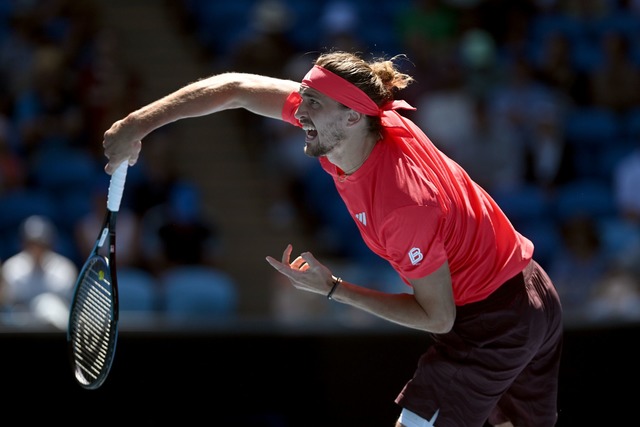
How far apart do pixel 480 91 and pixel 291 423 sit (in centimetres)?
481

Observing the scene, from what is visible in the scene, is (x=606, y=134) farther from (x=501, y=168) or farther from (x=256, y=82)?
(x=256, y=82)

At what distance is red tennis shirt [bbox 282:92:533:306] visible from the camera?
438cm

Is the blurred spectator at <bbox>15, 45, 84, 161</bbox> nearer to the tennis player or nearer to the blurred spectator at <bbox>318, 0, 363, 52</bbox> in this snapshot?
the blurred spectator at <bbox>318, 0, 363, 52</bbox>

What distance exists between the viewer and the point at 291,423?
24.2ft

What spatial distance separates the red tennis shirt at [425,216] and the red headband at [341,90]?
0.60ft

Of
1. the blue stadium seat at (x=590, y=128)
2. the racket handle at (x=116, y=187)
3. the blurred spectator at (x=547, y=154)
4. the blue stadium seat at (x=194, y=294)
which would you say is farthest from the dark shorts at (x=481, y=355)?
the blue stadium seat at (x=590, y=128)

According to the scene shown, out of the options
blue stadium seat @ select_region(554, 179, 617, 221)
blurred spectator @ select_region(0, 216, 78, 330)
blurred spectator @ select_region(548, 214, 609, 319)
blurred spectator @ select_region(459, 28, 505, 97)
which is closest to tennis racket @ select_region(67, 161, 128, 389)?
blurred spectator @ select_region(0, 216, 78, 330)

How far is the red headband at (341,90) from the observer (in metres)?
4.51

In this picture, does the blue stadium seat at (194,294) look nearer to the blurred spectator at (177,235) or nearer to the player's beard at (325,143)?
the blurred spectator at (177,235)

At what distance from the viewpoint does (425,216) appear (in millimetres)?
4363

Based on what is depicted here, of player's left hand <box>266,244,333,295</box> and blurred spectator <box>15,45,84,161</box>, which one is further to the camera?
blurred spectator <box>15,45,84,161</box>

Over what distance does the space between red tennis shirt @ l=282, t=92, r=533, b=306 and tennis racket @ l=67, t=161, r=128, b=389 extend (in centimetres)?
92

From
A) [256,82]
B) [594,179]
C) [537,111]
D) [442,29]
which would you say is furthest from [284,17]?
[256,82]

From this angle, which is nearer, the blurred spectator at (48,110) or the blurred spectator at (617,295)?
the blurred spectator at (617,295)
